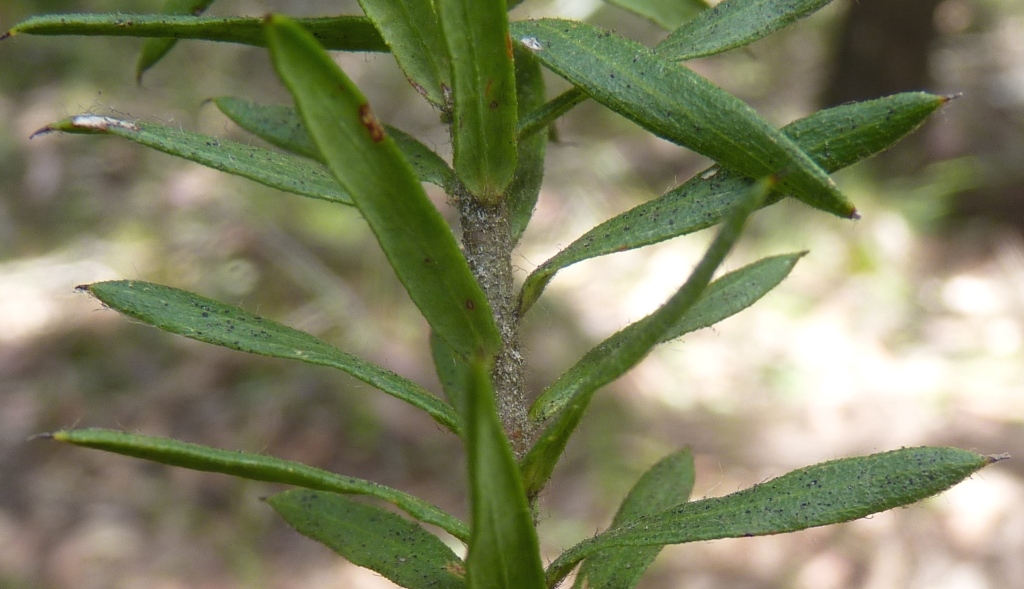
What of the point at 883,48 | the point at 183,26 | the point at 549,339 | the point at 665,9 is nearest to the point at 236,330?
the point at 183,26

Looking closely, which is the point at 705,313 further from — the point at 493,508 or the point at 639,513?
the point at 493,508

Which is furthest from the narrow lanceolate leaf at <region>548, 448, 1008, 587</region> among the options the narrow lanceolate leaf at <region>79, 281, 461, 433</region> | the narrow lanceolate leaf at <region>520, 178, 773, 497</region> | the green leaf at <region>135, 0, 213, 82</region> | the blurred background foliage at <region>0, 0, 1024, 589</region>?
the blurred background foliage at <region>0, 0, 1024, 589</region>

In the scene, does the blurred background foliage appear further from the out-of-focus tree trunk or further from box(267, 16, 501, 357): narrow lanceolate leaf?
box(267, 16, 501, 357): narrow lanceolate leaf

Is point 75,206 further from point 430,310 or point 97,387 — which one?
point 430,310

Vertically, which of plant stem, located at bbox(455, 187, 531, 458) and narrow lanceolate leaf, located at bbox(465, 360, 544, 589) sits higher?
plant stem, located at bbox(455, 187, 531, 458)

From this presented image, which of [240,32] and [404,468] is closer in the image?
[240,32]

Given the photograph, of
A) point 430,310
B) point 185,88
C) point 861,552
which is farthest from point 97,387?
point 430,310

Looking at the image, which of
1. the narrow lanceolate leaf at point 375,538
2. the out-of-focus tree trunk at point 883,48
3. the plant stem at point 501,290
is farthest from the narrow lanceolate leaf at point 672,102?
the out-of-focus tree trunk at point 883,48
